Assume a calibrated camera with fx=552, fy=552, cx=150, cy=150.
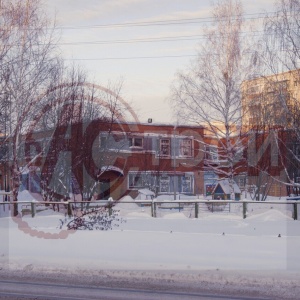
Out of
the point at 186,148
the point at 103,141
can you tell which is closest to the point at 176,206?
the point at 103,141

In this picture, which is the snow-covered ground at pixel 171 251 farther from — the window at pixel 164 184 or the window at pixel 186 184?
the window at pixel 186 184

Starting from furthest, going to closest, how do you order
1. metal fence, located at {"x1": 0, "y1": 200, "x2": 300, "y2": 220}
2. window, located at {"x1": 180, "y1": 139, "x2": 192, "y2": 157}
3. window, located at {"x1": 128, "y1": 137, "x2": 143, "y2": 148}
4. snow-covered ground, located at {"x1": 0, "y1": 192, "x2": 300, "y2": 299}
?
window, located at {"x1": 180, "y1": 139, "x2": 192, "y2": 157} < window, located at {"x1": 128, "y1": 137, "x2": 143, "y2": 148} < metal fence, located at {"x1": 0, "y1": 200, "x2": 300, "y2": 220} < snow-covered ground, located at {"x1": 0, "y1": 192, "x2": 300, "y2": 299}


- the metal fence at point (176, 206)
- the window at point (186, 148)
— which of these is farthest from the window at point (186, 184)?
the metal fence at point (176, 206)

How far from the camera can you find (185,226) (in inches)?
869

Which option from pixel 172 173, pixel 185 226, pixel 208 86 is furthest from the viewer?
pixel 172 173

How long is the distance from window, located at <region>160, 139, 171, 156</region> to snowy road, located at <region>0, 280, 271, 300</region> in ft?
131

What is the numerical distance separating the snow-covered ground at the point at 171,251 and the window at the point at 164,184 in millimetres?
26863

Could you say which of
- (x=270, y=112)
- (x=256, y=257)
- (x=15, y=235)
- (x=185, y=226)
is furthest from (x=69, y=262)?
(x=270, y=112)

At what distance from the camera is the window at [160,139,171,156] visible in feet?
165

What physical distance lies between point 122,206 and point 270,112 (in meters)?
9.33

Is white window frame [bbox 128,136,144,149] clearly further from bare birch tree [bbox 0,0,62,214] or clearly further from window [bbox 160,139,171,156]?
bare birch tree [bbox 0,0,62,214]

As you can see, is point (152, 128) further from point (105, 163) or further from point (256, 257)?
point (256, 257)

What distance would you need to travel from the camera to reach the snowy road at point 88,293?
30.4 ft

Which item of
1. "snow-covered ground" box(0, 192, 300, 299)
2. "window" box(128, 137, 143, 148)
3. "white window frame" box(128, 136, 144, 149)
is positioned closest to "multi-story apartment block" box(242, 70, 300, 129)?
"snow-covered ground" box(0, 192, 300, 299)
